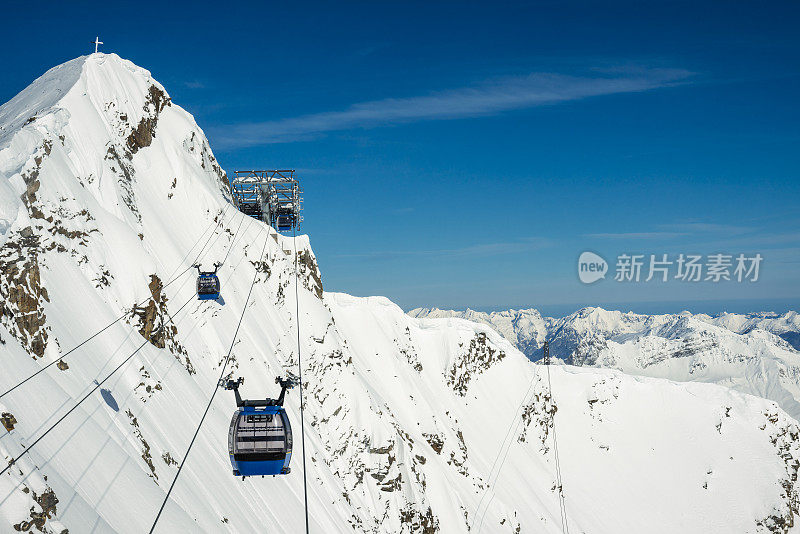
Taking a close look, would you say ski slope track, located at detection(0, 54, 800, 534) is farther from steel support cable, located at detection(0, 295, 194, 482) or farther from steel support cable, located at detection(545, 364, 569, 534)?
steel support cable, located at detection(545, 364, 569, 534)

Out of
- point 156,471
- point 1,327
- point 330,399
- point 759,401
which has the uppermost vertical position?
point 759,401

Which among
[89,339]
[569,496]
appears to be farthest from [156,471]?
[569,496]

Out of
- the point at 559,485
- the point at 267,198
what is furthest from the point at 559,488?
the point at 267,198

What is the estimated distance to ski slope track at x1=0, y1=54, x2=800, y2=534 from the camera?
84.5 feet

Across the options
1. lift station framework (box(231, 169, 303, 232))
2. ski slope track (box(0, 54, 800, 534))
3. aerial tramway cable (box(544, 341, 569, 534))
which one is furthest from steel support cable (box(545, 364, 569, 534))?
lift station framework (box(231, 169, 303, 232))

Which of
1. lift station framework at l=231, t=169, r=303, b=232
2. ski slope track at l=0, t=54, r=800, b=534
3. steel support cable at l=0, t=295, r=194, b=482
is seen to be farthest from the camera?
lift station framework at l=231, t=169, r=303, b=232

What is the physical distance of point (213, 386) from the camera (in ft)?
144

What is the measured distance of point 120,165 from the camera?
43.2 m

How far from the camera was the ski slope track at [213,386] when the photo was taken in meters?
25.8

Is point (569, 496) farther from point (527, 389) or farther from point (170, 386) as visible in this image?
point (170, 386)

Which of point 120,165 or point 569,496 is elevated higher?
point 120,165

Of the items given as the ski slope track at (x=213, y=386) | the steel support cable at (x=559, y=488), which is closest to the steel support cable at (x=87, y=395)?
the ski slope track at (x=213, y=386)

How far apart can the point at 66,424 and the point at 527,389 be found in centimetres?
9413

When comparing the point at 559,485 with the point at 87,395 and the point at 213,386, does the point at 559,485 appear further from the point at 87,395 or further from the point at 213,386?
the point at 87,395
